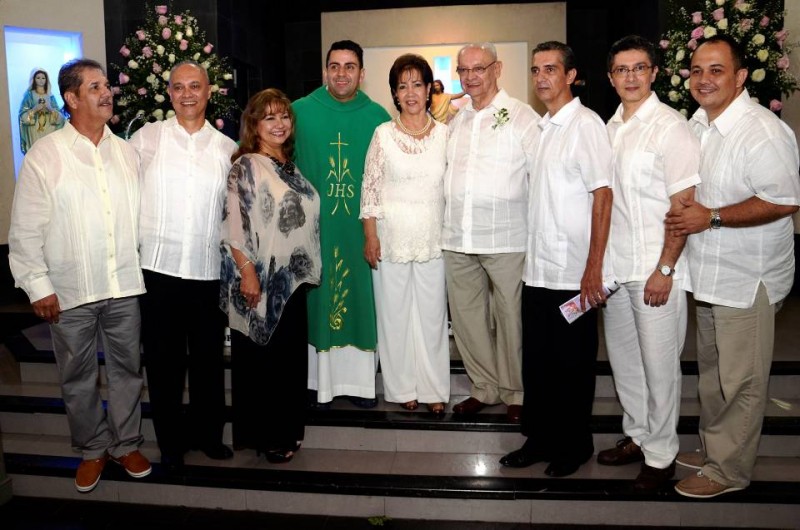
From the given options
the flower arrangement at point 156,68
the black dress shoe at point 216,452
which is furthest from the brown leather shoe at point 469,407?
the flower arrangement at point 156,68

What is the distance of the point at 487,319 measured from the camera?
3410 mm

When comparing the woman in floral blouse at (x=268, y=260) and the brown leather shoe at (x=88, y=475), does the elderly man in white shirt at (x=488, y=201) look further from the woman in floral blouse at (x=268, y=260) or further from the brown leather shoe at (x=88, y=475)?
the brown leather shoe at (x=88, y=475)

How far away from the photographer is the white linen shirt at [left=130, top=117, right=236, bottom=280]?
3.04 meters

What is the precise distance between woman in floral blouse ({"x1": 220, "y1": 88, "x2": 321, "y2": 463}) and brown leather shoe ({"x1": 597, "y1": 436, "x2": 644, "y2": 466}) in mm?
1438

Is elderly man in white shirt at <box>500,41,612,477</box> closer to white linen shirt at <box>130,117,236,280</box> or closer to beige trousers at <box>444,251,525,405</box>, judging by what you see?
beige trousers at <box>444,251,525,405</box>

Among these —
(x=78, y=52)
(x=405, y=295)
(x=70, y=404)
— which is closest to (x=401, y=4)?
(x=78, y=52)

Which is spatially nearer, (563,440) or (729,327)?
(729,327)

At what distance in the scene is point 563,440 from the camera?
3027mm

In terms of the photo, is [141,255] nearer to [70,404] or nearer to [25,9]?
[70,404]

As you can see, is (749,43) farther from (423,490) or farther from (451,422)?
(423,490)

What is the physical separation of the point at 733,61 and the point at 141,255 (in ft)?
8.43

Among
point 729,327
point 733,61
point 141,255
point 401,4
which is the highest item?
point 401,4

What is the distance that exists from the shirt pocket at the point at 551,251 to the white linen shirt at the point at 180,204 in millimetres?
1427

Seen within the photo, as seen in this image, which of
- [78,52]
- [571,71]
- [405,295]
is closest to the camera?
[571,71]
